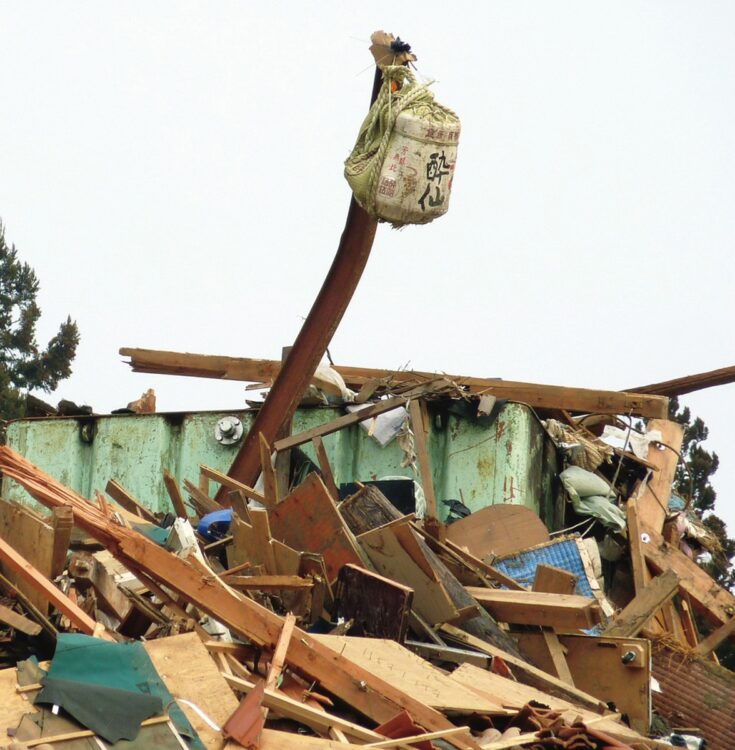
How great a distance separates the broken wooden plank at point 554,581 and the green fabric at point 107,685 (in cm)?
416

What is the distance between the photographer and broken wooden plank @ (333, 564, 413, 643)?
9297mm

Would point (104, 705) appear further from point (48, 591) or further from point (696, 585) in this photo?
point (696, 585)

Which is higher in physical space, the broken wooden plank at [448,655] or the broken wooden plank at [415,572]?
the broken wooden plank at [415,572]

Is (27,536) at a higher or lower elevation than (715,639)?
higher

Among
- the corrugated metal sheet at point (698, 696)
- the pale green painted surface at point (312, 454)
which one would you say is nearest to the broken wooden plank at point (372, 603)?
the corrugated metal sheet at point (698, 696)

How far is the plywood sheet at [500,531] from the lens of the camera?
42.8ft

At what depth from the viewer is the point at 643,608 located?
11.4 meters

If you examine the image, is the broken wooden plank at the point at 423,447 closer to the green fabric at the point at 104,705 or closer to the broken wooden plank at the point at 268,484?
the broken wooden plank at the point at 268,484

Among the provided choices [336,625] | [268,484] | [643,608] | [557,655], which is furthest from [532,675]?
[268,484]

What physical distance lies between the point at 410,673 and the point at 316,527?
210 cm

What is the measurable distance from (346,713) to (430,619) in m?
1.92

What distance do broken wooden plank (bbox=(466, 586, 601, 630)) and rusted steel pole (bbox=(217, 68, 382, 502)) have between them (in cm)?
416

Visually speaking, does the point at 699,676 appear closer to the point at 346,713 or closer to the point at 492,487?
the point at 492,487

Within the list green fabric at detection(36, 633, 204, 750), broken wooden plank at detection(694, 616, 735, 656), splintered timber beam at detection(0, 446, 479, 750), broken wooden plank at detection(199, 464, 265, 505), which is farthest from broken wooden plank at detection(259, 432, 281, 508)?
green fabric at detection(36, 633, 204, 750)
